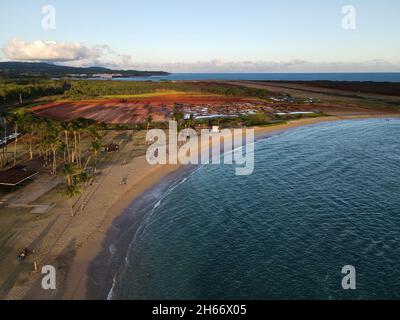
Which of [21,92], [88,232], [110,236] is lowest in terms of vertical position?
[110,236]

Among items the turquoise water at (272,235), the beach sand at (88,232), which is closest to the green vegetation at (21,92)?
the beach sand at (88,232)

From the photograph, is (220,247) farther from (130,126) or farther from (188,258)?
(130,126)

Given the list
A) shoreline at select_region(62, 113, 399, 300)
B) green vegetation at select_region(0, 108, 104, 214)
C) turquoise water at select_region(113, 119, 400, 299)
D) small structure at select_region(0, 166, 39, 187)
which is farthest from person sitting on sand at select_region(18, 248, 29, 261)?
small structure at select_region(0, 166, 39, 187)

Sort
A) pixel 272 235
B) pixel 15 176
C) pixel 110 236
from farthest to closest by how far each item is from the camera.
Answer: pixel 15 176 < pixel 272 235 < pixel 110 236

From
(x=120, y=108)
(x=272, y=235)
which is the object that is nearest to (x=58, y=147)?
(x=272, y=235)

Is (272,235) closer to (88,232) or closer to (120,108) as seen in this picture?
(88,232)
